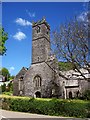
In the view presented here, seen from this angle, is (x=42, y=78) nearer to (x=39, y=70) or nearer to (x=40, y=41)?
(x=39, y=70)

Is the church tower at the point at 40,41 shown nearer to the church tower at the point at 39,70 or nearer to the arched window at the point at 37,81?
the church tower at the point at 39,70

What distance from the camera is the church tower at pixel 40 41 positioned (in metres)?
50.4

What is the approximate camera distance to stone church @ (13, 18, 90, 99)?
4572cm

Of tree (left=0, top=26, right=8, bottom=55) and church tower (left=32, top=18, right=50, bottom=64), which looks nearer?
tree (left=0, top=26, right=8, bottom=55)

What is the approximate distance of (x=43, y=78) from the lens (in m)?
47.4

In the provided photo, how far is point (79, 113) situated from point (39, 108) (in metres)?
4.47

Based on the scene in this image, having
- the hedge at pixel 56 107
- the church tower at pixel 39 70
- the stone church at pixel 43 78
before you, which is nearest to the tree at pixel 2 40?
the hedge at pixel 56 107

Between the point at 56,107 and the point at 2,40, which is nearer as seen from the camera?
the point at 56,107

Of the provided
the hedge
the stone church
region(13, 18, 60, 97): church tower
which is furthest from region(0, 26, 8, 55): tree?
region(13, 18, 60, 97): church tower

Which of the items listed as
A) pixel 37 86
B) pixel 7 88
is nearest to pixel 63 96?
pixel 37 86

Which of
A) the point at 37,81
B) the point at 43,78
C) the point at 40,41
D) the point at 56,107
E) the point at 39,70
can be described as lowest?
the point at 56,107

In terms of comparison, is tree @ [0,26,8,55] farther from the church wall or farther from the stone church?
the church wall

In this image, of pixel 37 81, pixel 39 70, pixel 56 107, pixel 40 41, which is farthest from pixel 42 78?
pixel 56 107

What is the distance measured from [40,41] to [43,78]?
31.2ft
